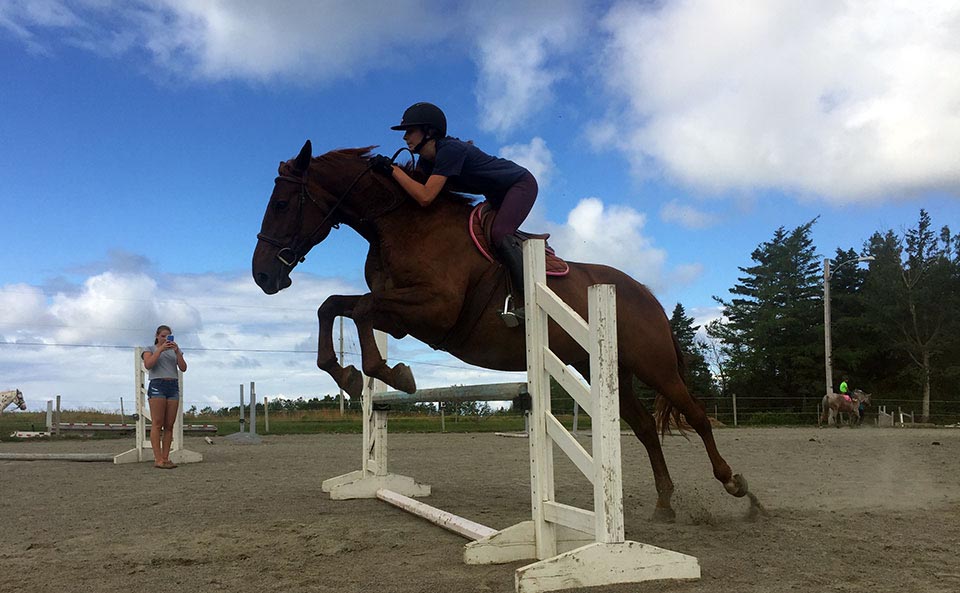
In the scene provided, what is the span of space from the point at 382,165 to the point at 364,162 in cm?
22

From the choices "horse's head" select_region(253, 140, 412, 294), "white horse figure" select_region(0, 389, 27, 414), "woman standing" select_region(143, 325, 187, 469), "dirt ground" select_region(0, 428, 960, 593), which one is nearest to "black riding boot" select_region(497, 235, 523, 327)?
"horse's head" select_region(253, 140, 412, 294)

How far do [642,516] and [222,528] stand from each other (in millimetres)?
2844

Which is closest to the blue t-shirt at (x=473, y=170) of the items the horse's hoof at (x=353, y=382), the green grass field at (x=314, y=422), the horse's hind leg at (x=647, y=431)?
the horse's hoof at (x=353, y=382)

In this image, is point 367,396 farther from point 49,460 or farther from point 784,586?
point 49,460

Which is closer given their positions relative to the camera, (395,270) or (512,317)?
(512,317)

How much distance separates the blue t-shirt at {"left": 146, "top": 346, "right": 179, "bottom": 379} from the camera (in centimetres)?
890

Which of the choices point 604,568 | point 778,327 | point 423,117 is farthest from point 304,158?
point 778,327

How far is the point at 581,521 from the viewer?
314 centimetres

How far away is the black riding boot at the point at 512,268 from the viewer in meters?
3.79

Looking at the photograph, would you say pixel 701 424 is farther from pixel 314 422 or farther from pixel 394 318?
pixel 314 422

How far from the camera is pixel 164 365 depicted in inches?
352

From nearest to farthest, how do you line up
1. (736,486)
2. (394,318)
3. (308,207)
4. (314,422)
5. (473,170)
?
(394,318) → (473,170) → (308,207) → (736,486) → (314,422)

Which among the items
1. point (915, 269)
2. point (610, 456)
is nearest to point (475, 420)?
point (610, 456)

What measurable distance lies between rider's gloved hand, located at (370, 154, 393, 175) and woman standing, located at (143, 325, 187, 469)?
5.90 metres
